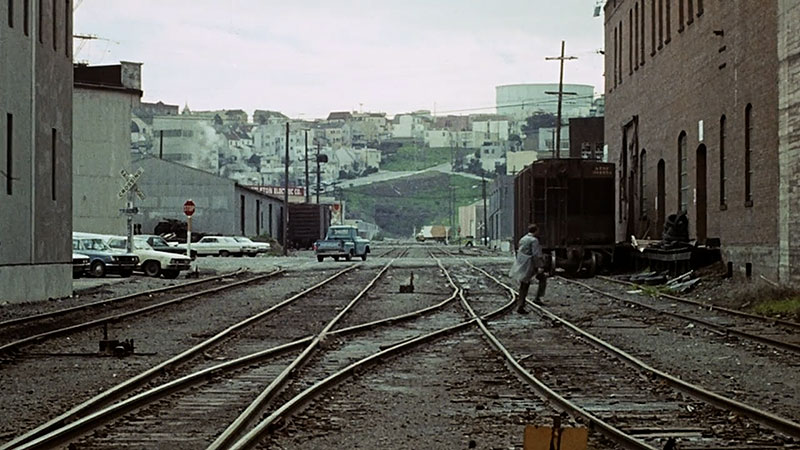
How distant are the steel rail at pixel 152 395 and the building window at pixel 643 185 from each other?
3194 cm

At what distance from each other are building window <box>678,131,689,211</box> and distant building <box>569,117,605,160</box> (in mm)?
34168

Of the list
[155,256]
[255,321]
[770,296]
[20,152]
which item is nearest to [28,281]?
[20,152]

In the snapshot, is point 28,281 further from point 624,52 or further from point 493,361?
point 624,52

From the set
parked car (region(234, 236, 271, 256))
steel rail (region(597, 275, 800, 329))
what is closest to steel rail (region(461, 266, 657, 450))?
steel rail (region(597, 275, 800, 329))

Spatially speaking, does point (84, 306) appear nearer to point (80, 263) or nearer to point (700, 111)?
point (80, 263)

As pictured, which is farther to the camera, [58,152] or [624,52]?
[624,52]

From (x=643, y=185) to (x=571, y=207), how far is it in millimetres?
11310

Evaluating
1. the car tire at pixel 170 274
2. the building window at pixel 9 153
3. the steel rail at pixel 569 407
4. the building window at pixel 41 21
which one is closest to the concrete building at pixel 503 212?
the car tire at pixel 170 274

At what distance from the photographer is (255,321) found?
835 inches

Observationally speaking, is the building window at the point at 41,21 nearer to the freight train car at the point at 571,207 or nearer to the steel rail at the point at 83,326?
the steel rail at the point at 83,326

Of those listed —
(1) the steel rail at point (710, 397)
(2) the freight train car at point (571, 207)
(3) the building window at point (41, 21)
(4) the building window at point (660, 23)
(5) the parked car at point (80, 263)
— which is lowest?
(1) the steel rail at point (710, 397)

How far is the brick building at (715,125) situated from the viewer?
90.8 ft

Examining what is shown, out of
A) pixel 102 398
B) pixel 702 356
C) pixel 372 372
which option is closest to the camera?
pixel 102 398

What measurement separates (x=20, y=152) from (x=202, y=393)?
17.5 m
